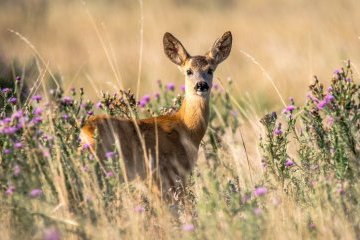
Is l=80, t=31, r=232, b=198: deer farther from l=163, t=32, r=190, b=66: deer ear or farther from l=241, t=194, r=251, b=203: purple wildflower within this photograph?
l=241, t=194, r=251, b=203: purple wildflower

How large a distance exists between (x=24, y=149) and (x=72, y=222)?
0.81 metres

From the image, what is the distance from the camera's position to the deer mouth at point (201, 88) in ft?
24.7

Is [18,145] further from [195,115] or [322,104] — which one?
[195,115]

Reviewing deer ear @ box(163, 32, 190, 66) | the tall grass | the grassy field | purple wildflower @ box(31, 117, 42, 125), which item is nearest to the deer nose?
the grassy field

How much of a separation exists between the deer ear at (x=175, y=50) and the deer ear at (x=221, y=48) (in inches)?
10.6

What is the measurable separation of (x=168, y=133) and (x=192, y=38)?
12.7 meters

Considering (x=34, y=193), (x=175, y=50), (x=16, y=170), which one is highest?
(x=175, y=50)

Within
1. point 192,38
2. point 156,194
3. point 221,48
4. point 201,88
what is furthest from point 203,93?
point 192,38

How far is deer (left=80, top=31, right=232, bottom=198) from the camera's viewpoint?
6.29 metres

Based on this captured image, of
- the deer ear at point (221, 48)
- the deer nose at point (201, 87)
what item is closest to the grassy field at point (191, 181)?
the deer nose at point (201, 87)

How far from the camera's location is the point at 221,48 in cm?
834

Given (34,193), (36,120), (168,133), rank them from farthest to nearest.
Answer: (168,133) → (36,120) → (34,193)

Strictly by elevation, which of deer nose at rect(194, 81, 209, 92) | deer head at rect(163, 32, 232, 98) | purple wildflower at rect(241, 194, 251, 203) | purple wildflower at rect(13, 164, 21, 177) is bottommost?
purple wildflower at rect(241, 194, 251, 203)

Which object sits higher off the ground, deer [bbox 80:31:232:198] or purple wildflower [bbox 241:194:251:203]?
deer [bbox 80:31:232:198]
